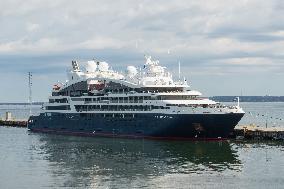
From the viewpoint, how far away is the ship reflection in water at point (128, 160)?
52.2 meters

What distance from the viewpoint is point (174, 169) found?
57219mm

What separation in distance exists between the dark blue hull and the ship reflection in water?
1.69 meters

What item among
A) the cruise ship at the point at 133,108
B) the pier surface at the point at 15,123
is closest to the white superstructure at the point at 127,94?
the cruise ship at the point at 133,108

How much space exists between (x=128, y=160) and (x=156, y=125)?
20.6m

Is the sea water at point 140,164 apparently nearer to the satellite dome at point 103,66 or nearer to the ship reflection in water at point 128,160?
the ship reflection in water at point 128,160

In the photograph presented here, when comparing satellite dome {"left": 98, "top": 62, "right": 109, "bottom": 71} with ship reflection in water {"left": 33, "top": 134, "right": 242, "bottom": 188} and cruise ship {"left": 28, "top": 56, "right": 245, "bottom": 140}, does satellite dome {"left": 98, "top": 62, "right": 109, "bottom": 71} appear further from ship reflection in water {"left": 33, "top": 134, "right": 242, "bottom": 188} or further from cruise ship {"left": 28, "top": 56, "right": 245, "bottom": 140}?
ship reflection in water {"left": 33, "top": 134, "right": 242, "bottom": 188}

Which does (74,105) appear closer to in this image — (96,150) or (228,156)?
(96,150)

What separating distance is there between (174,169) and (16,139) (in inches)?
1820

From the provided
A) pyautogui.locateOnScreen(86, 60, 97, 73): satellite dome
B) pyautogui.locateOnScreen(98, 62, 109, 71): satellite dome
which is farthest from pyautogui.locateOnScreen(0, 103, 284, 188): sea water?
pyautogui.locateOnScreen(86, 60, 97, 73): satellite dome

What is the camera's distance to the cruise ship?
8175 centimetres

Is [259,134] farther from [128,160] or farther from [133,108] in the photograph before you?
[128,160]

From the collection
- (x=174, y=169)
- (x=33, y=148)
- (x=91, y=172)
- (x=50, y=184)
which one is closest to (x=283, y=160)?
(x=174, y=169)

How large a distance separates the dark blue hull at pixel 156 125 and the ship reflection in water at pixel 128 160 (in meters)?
1.69

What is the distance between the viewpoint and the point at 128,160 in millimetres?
64438
